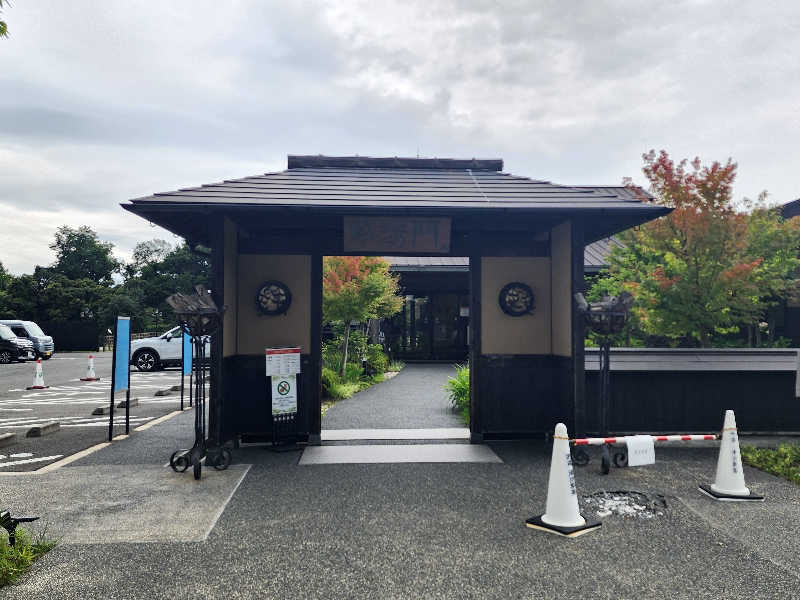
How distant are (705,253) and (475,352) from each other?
4.01 meters

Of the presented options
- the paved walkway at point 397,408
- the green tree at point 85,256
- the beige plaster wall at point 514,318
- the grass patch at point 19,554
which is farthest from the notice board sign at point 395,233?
the green tree at point 85,256

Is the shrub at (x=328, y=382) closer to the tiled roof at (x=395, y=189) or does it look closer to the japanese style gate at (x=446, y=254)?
the japanese style gate at (x=446, y=254)

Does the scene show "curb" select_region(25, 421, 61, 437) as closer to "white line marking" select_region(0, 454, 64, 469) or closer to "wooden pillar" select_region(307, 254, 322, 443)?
"white line marking" select_region(0, 454, 64, 469)

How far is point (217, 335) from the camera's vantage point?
6.46 metres

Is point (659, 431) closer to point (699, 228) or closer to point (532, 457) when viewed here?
point (532, 457)

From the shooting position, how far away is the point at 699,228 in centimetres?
812

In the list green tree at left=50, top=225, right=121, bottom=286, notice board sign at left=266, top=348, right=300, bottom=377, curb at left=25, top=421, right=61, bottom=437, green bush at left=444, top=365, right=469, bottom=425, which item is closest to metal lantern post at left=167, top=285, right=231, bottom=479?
notice board sign at left=266, top=348, right=300, bottom=377

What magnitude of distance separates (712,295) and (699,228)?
3.43ft

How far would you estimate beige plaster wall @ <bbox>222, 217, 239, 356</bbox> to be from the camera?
22.0 feet

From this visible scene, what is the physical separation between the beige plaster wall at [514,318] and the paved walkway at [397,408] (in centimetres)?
205

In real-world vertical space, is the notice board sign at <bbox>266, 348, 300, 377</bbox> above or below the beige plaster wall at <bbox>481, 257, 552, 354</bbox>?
below

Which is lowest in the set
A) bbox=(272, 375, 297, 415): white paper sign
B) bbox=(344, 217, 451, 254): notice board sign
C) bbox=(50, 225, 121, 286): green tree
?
bbox=(272, 375, 297, 415): white paper sign

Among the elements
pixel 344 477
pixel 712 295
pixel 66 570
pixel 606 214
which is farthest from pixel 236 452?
pixel 712 295

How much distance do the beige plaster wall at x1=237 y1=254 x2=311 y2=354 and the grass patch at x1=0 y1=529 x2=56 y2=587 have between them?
12.1ft
